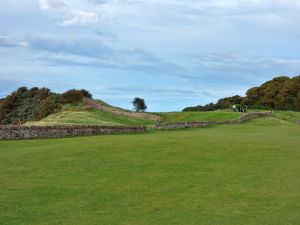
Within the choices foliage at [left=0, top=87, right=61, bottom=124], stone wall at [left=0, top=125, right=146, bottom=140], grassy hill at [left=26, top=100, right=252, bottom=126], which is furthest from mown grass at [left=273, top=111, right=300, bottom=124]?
stone wall at [left=0, top=125, right=146, bottom=140]

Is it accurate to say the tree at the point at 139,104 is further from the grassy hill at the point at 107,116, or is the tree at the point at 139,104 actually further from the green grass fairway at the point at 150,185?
the green grass fairway at the point at 150,185

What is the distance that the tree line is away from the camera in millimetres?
95750

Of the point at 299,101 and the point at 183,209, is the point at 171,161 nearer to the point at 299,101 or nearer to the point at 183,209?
the point at 183,209

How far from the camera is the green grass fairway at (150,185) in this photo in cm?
1020

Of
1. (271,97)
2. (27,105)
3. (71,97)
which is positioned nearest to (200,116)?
(71,97)

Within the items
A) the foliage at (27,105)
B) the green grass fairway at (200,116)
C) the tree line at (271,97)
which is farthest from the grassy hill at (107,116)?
the tree line at (271,97)

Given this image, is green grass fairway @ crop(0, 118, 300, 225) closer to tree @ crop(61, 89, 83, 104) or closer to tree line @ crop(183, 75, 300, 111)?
tree @ crop(61, 89, 83, 104)

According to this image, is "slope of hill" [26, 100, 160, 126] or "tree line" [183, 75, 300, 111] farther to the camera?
"tree line" [183, 75, 300, 111]

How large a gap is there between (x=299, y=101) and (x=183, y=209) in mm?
88321

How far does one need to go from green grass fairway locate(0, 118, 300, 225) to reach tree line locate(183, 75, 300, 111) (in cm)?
7437

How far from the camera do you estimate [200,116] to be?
57.7 m

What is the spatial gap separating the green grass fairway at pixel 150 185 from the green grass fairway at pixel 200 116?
3229cm

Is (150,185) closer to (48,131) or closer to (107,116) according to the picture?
(48,131)

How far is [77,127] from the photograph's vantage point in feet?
96.0
